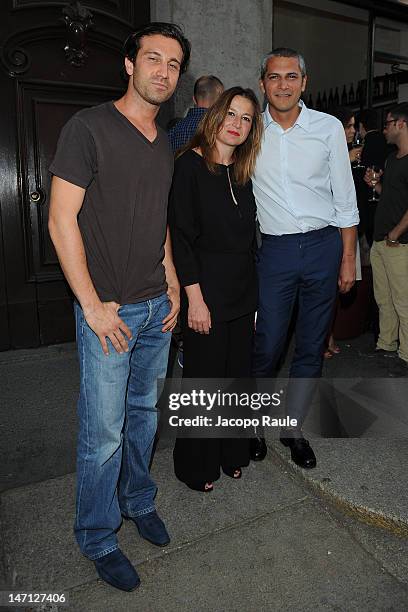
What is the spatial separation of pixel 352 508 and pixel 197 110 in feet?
9.77

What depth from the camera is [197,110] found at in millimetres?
3949

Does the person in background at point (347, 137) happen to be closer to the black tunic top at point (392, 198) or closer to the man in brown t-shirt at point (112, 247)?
the black tunic top at point (392, 198)

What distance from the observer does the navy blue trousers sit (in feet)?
9.93

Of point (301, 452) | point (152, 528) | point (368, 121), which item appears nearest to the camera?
point (152, 528)

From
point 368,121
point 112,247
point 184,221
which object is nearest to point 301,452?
point 184,221

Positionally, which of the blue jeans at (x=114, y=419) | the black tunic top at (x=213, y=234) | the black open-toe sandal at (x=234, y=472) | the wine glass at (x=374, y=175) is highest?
the wine glass at (x=374, y=175)

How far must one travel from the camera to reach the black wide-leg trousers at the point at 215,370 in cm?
276

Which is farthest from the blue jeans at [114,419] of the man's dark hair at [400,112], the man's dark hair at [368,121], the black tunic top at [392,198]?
the man's dark hair at [368,121]

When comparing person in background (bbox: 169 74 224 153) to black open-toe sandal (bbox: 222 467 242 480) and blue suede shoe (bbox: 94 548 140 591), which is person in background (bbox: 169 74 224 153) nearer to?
black open-toe sandal (bbox: 222 467 242 480)

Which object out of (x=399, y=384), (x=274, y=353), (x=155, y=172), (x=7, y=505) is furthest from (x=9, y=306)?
(x=399, y=384)

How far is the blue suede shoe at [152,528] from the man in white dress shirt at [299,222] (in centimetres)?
88

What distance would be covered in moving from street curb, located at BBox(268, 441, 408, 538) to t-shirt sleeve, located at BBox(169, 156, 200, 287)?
138 centimetres

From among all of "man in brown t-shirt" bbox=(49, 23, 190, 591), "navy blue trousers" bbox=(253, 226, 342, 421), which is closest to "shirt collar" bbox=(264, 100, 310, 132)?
"navy blue trousers" bbox=(253, 226, 342, 421)

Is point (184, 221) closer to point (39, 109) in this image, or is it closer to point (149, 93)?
point (149, 93)
